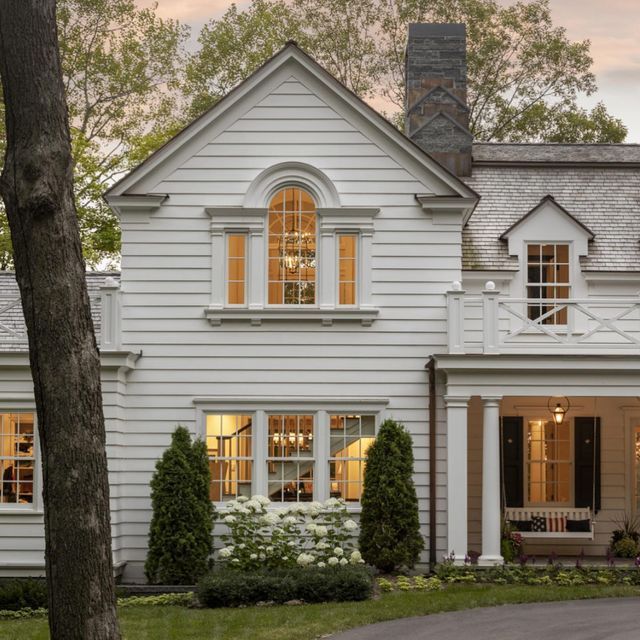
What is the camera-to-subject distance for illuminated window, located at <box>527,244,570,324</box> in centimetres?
2028

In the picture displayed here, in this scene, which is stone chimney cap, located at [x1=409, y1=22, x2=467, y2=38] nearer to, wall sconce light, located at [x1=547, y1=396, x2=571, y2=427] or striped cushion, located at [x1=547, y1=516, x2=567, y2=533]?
wall sconce light, located at [x1=547, y1=396, x2=571, y2=427]

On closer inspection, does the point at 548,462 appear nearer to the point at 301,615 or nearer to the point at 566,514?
Result: the point at 566,514

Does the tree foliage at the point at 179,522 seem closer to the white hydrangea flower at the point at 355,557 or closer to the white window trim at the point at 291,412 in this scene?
the white window trim at the point at 291,412

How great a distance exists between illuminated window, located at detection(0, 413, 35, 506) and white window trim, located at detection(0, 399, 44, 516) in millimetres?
75

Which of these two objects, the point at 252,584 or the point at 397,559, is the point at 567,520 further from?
the point at 252,584

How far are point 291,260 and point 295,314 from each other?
2.97ft

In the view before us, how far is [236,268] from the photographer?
18906mm

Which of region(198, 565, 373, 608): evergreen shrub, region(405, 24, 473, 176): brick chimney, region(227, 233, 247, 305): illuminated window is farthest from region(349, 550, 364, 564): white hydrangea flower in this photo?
region(405, 24, 473, 176): brick chimney

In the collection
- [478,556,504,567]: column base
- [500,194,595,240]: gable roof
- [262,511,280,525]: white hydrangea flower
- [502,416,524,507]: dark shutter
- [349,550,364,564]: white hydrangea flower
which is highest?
[500,194,595,240]: gable roof

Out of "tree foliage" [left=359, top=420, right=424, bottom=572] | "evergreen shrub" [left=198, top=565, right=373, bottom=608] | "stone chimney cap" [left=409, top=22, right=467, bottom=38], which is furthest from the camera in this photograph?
"stone chimney cap" [left=409, top=22, right=467, bottom=38]

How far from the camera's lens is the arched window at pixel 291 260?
61.9ft

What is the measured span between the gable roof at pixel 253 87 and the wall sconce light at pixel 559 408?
4241 mm

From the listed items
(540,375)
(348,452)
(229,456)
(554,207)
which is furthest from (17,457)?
(554,207)

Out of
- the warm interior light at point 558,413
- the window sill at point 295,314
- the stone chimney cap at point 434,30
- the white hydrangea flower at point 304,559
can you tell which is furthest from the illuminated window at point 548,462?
the stone chimney cap at point 434,30
